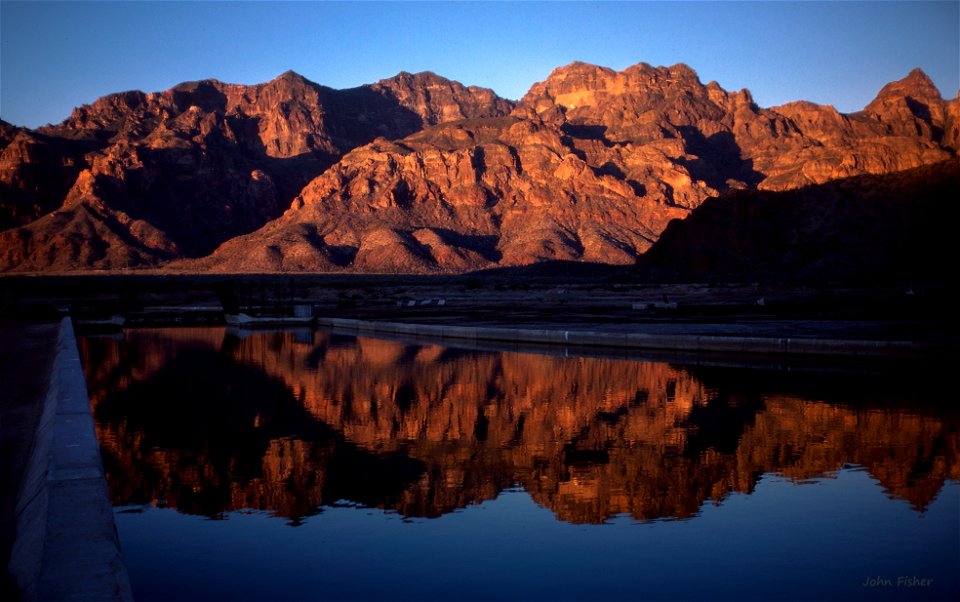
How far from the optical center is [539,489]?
9500 millimetres

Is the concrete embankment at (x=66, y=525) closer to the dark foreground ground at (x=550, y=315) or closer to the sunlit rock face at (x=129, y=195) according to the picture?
the dark foreground ground at (x=550, y=315)

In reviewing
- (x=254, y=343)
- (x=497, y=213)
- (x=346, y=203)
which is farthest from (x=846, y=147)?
(x=254, y=343)

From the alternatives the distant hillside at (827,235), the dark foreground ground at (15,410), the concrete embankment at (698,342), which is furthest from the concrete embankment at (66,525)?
the distant hillside at (827,235)

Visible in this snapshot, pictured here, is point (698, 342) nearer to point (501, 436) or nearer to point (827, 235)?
point (501, 436)

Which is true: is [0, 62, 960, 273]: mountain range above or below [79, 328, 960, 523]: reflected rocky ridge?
above

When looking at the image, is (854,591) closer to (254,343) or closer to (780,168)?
(254,343)

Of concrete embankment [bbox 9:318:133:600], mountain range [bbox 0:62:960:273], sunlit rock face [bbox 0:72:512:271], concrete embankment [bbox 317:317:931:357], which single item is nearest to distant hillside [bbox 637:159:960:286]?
mountain range [bbox 0:62:960:273]

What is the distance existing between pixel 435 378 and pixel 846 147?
528ft

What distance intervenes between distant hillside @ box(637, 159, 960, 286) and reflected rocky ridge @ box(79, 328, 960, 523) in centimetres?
5478

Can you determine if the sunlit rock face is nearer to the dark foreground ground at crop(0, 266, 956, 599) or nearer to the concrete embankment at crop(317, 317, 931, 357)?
the dark foreground ground at crop(0, 266, 956, 599)

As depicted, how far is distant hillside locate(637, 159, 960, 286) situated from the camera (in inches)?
2874

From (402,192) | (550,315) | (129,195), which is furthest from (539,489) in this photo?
(129,195)

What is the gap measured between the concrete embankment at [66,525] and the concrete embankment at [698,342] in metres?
17.1

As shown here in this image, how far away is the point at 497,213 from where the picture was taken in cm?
16712
